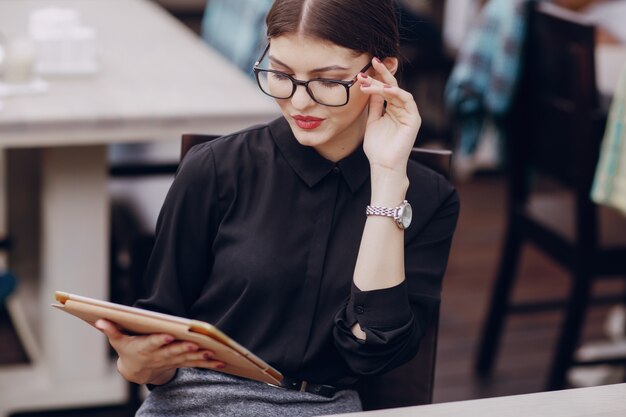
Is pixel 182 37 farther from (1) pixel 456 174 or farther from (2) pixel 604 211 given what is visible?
(1) pixel 456 174

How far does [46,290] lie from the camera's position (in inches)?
92.4

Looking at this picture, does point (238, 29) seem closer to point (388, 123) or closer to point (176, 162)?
point (176, 162)

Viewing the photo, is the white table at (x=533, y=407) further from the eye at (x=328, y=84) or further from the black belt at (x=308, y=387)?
the eye at (x=328, y=84)

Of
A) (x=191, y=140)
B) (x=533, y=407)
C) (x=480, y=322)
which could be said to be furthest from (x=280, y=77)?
(x=480, y=322)

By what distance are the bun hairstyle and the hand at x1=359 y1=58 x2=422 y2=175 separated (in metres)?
0.03

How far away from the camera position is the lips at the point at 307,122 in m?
1.25

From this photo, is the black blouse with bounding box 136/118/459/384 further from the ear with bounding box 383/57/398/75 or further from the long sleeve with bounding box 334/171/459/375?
the ear with bounding box 383/57/398/75

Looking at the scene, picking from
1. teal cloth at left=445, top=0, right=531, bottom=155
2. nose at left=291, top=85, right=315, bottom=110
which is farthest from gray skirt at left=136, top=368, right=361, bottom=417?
teal cloth at left=445, top=0, right=531, bottom=155

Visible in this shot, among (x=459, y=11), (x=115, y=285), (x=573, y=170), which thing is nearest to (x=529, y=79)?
(x=573, y=170)

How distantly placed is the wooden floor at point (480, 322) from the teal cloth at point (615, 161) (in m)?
0.69

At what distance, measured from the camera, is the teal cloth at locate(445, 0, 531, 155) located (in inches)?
105

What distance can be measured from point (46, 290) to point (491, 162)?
2601mm

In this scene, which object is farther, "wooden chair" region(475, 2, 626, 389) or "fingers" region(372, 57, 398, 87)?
"wooden chair" region(475, 2, 626, 389)

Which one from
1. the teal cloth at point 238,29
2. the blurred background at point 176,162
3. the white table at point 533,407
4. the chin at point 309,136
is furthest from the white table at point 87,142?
the white table at point 533,407
